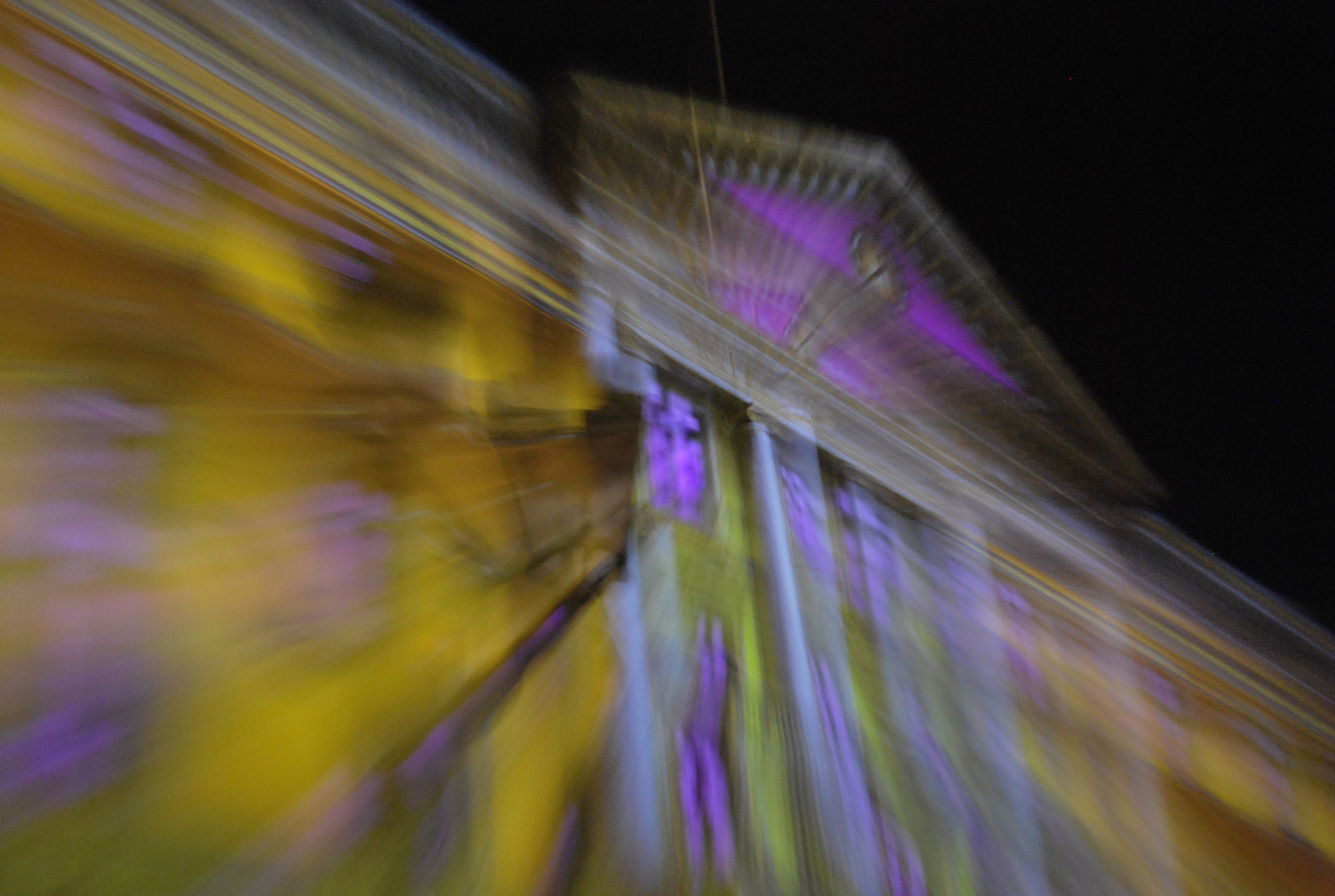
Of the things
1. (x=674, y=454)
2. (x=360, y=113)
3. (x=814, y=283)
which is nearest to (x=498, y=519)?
(x=674, y=454)

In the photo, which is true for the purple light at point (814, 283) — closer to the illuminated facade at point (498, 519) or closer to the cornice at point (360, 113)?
the illuminated facade at point (498, 519)

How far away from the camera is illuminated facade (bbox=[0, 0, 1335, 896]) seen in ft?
1.56

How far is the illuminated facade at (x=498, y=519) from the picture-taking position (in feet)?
1.56

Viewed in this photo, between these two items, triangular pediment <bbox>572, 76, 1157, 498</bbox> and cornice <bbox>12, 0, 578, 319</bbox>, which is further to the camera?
triangular pediment <bbox>572, 76, 1157, 498</bbox>

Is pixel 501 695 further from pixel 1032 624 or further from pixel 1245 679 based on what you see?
pixel 1245 679

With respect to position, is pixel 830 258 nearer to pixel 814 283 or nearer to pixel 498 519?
pixel 814 283

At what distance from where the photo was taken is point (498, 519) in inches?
28.8

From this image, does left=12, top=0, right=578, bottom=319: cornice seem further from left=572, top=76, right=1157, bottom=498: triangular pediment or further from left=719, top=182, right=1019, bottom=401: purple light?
left=719, top=182, right=1019, bottom=401: purple light

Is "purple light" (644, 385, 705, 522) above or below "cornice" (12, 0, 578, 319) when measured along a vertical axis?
below

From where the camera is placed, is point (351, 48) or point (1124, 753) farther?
point (1124, 753)

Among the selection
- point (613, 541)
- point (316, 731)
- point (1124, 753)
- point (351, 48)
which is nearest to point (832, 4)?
point (351, 48)

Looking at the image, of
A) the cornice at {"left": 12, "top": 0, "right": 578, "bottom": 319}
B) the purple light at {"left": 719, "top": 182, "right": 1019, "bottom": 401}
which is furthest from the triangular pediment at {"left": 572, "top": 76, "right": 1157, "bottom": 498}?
the cornice at {"left": 12, "top": 0, "right": 578, "bottom": 319}

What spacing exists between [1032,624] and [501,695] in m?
1.16

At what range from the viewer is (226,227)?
24.7 inches
